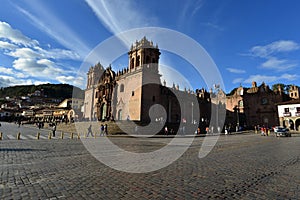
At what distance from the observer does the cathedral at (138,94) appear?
131 feet

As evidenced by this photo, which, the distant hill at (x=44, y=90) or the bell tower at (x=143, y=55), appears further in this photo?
the distant hill at (x=44, y=90)

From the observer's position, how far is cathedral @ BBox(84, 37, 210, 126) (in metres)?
39.9

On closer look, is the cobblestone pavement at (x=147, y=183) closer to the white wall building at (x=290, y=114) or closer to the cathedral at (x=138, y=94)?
the cathedral at (x=138, y=94)

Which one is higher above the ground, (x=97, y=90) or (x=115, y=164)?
(x=97, y=90)

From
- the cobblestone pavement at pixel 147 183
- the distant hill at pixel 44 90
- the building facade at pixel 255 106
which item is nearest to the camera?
the cobblestone pavement at pixel 147 183

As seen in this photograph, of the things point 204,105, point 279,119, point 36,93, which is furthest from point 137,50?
point 36,93

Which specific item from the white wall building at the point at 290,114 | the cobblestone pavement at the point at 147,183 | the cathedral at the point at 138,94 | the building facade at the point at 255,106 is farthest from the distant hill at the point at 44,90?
the cobblestone pavement at the point at 147,183

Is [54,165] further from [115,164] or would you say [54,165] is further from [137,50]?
[137,50]

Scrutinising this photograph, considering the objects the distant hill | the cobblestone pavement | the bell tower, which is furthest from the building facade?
the distant hill

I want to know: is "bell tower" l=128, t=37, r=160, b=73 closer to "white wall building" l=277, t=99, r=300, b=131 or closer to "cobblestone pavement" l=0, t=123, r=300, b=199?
"white wall building" l=277, t=99, r=300, b=131

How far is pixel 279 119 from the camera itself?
47.1m

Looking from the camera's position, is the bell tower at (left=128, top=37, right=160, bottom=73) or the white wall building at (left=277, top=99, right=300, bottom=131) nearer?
the bell tower at (left=128, top=37, right=160, bottom=73)

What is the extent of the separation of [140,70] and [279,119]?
36398 mm

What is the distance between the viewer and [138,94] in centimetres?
3944
